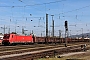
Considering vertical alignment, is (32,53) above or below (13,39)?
below

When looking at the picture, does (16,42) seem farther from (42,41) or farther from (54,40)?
(54,40)

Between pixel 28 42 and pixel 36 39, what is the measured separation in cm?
738

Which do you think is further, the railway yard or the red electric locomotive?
the red electric locomotive

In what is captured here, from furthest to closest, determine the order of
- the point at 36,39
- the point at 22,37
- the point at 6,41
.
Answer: the point at 36,39 → the point at 22,37 → the point at 6,41

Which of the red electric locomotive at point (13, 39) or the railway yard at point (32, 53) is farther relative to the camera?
the red electric locomotive at point (13, 39)

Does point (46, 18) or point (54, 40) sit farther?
point (54, 40)

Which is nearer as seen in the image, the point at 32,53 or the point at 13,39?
the point at 32,53

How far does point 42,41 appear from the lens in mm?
77938

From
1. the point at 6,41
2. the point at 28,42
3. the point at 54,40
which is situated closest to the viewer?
the point at 6,41

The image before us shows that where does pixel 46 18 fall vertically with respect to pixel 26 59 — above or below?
above

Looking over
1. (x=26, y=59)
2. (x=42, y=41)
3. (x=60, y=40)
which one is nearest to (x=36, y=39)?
(x=42, y=41)

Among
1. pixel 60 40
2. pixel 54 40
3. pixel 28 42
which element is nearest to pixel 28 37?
pixel 28 42

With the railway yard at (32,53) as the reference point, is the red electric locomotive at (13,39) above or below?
above

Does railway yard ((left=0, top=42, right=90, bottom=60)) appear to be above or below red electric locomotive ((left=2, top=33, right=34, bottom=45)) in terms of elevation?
below
